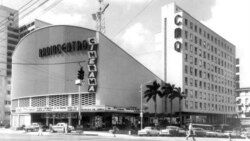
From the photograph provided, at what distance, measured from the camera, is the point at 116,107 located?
222 ft

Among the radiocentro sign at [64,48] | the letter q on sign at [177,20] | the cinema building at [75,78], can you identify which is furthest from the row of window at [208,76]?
the radiocentro sign at [64,48]

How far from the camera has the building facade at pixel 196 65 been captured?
8638 centimetres

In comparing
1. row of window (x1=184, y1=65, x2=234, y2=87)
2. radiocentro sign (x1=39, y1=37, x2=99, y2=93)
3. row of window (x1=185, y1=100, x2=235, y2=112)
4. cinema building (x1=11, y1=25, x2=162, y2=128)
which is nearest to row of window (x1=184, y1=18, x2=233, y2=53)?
row of window (x1=184, y1=65, x2=234, y2=87)

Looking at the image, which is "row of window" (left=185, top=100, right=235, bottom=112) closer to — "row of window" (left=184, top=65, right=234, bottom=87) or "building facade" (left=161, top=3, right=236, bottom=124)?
"building facade" (left=161, top=3, right=236, bottom=124)

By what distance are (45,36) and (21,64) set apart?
1149cm

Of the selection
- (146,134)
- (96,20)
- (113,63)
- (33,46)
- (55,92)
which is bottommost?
(146,134)

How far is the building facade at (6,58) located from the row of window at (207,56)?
215 feet

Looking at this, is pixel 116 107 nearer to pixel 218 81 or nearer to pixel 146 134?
pixel 146 134

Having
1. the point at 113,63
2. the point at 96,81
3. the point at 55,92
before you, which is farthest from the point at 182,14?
the point at 55,92

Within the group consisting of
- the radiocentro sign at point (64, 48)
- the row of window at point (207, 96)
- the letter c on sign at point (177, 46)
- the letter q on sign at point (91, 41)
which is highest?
the letter c on sign at point (177, 46)

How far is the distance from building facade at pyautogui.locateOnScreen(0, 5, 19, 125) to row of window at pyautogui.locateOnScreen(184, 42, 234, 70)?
Answer: 65.6 meters

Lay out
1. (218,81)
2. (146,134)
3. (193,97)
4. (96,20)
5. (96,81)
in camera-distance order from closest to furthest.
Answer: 1. (146,134)
2. (96,81)
3. (96,20)
4. (193,97)
5. (218,81)

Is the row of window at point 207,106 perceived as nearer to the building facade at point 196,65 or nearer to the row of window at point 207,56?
the building facade at point 196,65

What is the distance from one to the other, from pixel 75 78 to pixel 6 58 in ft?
302
